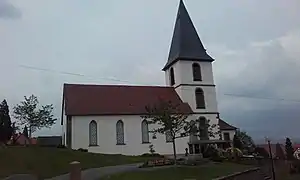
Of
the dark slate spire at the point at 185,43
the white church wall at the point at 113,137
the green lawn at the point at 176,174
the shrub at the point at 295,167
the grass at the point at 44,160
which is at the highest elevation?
the dark slate spire at the point at 185,43

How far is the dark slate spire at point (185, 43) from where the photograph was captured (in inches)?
1787

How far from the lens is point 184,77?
44.2 m

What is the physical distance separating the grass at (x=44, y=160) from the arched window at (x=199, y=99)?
13.6 meters

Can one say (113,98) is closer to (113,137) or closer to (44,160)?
(113,137)

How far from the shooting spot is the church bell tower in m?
44.1

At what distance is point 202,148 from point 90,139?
13265 millimetres

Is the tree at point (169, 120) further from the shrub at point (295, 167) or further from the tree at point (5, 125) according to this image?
the tree at point (5, 125)

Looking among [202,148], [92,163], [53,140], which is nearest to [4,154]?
[92,163]

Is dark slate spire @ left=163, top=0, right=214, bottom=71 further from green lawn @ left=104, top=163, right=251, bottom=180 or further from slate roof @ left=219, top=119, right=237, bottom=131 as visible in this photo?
green lawn @ left=104, top=163, right=251, bottom=180

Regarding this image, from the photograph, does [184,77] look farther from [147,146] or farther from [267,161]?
[267,161]

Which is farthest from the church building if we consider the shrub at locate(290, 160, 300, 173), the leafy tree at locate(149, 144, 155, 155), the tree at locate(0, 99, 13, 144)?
the shrub at locate(290, 160, 300, 173)

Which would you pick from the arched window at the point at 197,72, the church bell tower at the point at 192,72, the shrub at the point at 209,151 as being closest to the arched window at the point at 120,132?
the church bell tower at the point at 192,72

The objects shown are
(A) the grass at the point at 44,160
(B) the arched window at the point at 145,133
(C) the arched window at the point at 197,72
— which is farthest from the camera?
(C) the arched window at the point at 197,72

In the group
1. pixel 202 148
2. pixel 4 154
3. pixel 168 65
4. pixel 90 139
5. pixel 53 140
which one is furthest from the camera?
pixel 53 140
